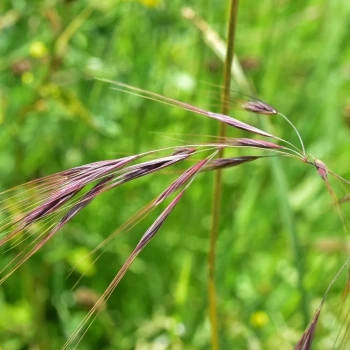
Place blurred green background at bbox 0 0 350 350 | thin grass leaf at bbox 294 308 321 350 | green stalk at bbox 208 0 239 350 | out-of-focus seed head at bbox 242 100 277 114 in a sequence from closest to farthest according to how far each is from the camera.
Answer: thin grass leaf at bbox 294 308 321 350 < out-of-focus seed head at bbox 242 100 277 114 < green stalk at bbox 208 0 239 350 < blurred green background at bbox 0 0 350 350

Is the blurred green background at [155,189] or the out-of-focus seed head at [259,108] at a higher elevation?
the out-of-focus seed head at [259,108]

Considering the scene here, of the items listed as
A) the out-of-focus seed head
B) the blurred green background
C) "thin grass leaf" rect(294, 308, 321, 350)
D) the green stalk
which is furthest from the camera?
the blurred green background

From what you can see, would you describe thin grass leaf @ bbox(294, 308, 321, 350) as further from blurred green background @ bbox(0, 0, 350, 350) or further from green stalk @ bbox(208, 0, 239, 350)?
blurred green background @ bbox(0, 0, 350, 350)

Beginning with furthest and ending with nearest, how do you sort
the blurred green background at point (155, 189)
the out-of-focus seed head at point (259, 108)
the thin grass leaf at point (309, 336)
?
1. the blurred green background at point (155, 189)
2. the out-of-focus seed head at point (259, 108)
3. the thin grass leaf at point (309, 336)

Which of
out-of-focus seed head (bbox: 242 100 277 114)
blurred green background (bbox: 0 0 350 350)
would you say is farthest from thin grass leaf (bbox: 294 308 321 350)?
blurred green background (bbox: 0 0 350 350)

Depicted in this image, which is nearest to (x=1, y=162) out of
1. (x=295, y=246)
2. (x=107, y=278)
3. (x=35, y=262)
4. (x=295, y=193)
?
(x=35, y=262)

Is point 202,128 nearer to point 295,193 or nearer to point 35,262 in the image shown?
point 295,193

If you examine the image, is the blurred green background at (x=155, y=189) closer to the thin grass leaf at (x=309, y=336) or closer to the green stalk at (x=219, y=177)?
the green stalk at (x=219, y=177)

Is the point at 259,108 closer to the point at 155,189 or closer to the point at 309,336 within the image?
the point at 309,336

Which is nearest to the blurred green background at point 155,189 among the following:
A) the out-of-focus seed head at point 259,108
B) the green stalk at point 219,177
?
the green stalk at point 219,177
